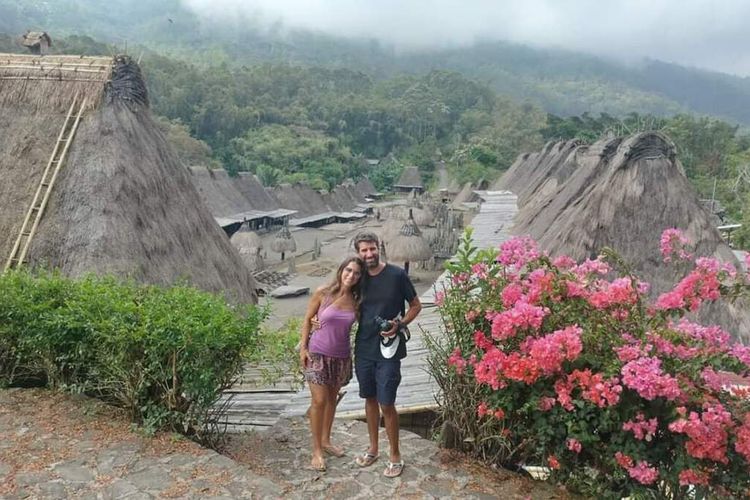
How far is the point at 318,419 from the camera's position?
4.27 m

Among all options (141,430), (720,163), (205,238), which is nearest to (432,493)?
(141,430)

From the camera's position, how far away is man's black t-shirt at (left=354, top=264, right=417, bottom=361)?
3.97 meters

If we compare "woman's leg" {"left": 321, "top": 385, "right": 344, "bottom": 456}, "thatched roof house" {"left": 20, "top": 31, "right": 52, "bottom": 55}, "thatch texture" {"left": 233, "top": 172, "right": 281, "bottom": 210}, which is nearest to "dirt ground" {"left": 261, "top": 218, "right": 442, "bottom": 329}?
"thatch texture" {"left": 233, "top": 172, "right": 281, "bottom": 210}

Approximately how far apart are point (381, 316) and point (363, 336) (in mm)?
211

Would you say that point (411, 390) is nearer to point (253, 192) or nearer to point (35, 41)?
point (35, 41)

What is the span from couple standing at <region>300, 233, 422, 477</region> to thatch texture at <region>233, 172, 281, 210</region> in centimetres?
2801

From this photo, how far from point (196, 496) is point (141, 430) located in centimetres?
91

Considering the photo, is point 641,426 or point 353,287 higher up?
point 353,287

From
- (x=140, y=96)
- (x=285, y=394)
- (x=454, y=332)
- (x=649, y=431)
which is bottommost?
(x=285, y=394)

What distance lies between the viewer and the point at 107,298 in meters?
4.66

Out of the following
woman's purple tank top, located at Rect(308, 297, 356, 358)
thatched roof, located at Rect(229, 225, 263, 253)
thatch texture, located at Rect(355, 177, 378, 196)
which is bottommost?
thatched roof, located at Rect(229, 225, 263, 253)

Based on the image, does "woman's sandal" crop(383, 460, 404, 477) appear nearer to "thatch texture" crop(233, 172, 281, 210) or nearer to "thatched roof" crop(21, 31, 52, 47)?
"thatched roof" crop(21, 31, 52, 47)

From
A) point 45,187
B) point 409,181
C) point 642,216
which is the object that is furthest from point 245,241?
point 409,181

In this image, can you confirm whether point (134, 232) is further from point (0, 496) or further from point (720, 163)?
point (720, 163)
